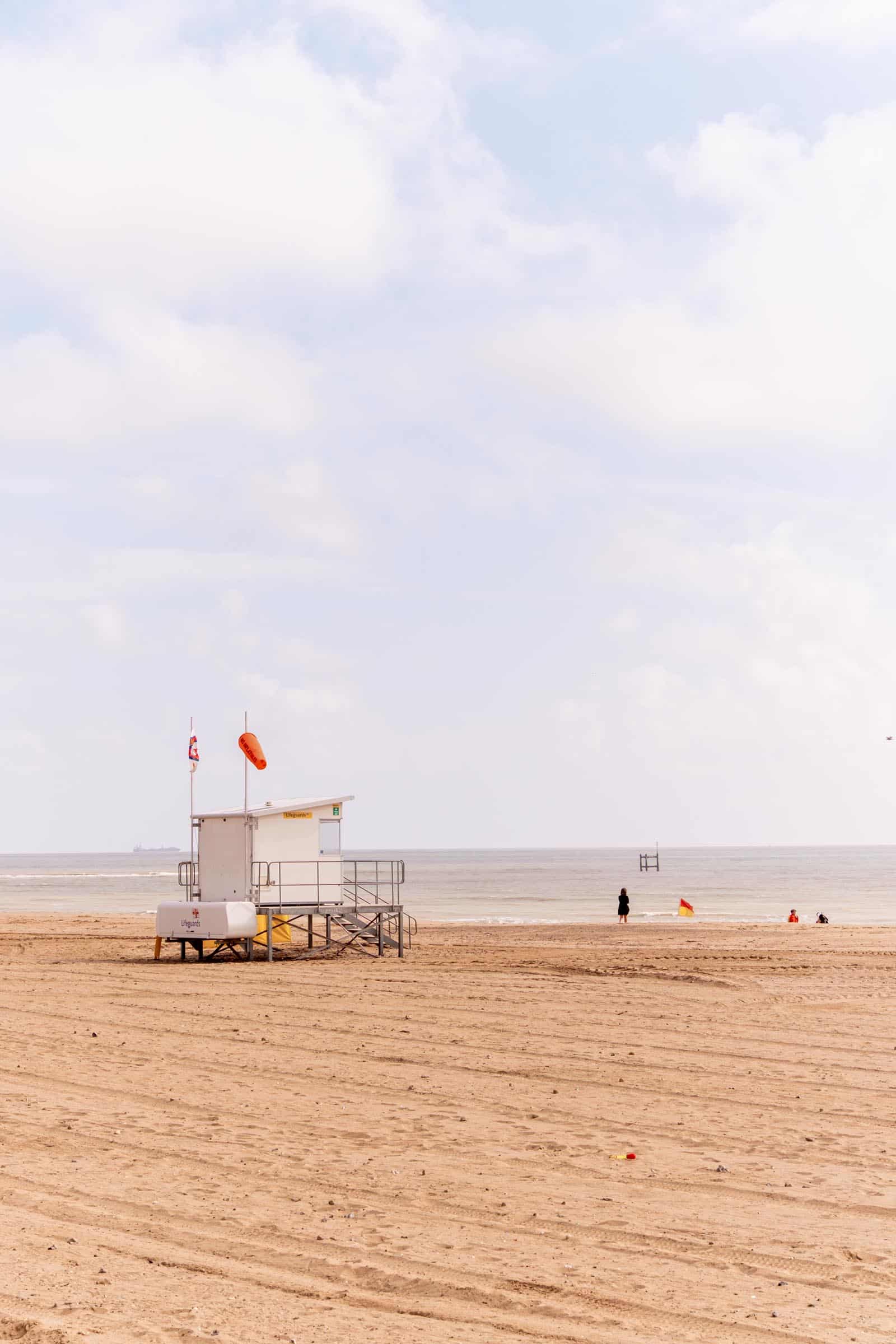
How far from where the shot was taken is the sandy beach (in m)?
6.24

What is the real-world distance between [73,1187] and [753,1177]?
4674 mm

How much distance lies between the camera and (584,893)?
87.5m

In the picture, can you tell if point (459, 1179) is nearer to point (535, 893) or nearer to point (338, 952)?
point (338, 952)

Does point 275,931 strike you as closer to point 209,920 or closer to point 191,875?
point 209,920

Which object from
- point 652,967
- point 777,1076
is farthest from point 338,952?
point 777,1076

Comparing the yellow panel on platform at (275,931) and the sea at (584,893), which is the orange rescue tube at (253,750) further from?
the sea at (584,893)

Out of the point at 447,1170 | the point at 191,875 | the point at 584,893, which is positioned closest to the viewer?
→ the point at 447,1170

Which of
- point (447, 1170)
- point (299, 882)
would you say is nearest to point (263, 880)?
point (299, 882)

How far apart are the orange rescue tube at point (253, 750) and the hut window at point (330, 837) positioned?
1935 millimetres

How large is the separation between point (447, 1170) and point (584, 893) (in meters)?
79.8

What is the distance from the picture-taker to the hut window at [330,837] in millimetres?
28766

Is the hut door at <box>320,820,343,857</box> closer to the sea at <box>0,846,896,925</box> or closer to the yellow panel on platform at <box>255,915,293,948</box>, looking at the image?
the yellow panel on platform at <box>255,915,293,948</box>

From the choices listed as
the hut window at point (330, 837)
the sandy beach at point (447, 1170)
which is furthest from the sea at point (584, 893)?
the sandy beach at point (447, 1170)

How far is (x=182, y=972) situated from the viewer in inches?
981
